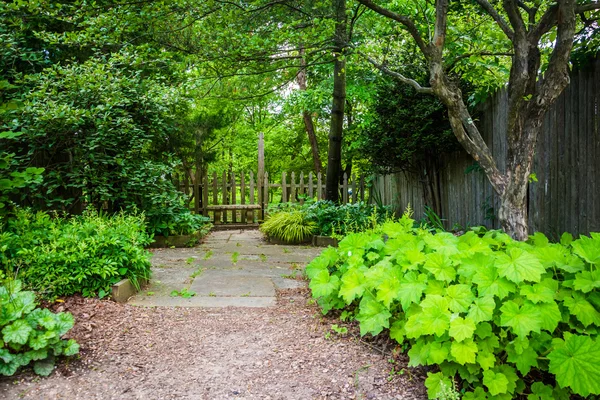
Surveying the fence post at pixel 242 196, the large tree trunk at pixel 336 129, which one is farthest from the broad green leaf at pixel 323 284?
the fence post at pixel 242 196

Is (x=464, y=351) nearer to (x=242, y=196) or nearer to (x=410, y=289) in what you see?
(x=410, y=289)

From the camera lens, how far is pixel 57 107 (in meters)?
4.15

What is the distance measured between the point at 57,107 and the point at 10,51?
1.22 meters

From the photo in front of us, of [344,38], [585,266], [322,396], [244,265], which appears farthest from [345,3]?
[322,396]

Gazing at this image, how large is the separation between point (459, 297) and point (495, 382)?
1.21 ft

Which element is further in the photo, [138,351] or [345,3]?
[345,3]

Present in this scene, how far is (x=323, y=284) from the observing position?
2666mm

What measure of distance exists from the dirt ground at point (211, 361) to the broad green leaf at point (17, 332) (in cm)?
22

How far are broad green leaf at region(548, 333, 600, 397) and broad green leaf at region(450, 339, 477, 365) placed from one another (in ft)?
0.95

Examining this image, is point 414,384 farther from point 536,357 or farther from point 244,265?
point 244,265

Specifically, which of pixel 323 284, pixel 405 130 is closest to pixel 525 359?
pixel 323 284

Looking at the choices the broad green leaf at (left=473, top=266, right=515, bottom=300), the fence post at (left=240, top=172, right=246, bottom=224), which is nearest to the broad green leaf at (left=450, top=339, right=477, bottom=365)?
the broad green leaf at (left=473, top=266, right=515, bottom=300)

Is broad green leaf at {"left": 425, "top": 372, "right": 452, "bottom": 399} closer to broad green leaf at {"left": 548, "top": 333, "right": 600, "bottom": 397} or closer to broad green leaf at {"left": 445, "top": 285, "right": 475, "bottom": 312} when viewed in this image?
broad green leaf at {"left": 445, "top": 285, "right": 475, "bottom": 312}

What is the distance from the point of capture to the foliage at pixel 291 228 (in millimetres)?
6422
